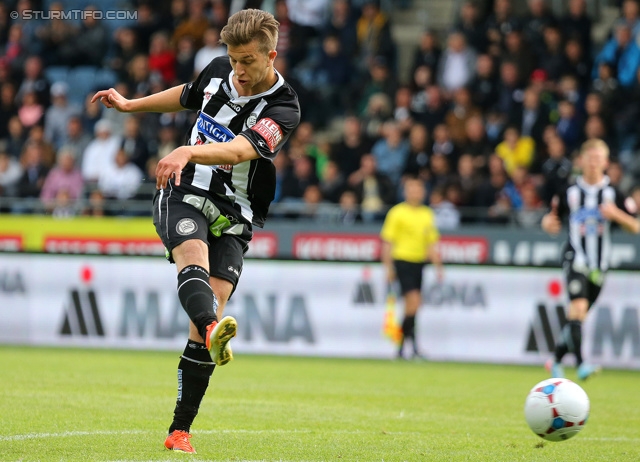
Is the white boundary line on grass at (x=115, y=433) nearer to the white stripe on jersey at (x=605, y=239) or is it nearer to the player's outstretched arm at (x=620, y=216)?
the player's outstretched arm at (x=620, y=216)

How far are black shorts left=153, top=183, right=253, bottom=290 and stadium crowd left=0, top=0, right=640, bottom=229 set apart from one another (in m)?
10.9

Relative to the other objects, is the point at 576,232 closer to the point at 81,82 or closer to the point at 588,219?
the point at 588,219

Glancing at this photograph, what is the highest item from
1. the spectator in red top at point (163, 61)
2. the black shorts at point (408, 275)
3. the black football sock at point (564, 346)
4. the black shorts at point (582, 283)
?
the spectator in red top at point (163, 61)

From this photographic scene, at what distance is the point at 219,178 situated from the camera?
6.56m

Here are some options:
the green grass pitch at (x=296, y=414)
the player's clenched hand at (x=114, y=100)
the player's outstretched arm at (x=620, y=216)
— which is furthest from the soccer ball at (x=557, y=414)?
the player's outstretched arm at (x=620, y=216)

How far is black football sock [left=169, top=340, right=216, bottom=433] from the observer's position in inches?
249

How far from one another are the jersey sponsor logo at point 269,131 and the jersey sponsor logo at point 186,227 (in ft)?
2.07

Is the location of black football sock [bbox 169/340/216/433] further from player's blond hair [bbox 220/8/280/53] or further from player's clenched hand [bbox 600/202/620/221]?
player's clenched hand [bbox 600/202/620/221]

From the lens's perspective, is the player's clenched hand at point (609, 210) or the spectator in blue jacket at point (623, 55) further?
the spectator in blue jacket at point (623, 55)

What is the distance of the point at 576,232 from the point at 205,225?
653 centimetres

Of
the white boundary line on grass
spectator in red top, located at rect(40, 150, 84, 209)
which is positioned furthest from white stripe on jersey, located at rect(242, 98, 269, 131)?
spectator in red top, located at rect(40, 150, 84, 209)

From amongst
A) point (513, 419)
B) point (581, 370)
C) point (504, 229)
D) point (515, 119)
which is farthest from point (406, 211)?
point (513, 419)

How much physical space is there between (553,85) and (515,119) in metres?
0.95

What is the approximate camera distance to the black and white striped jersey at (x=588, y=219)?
11891mm
